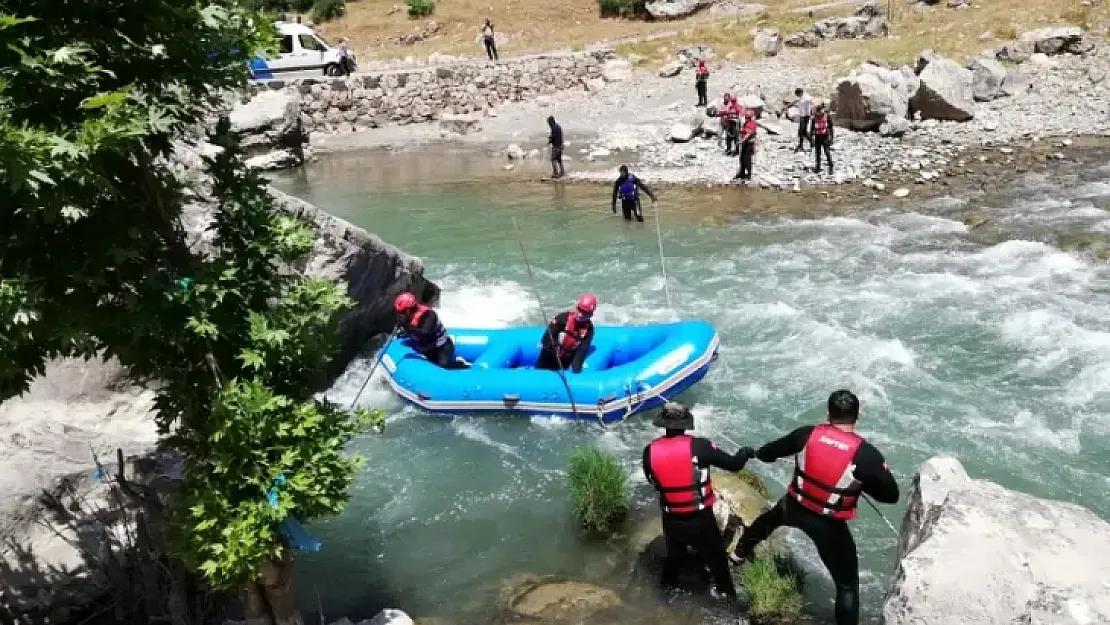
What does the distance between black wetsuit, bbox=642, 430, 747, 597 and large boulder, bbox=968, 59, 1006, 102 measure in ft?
63.8

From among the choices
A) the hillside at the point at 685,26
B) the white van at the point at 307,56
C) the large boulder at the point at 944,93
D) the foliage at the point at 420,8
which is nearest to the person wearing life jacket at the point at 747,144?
the large boulder at the point at 944,93

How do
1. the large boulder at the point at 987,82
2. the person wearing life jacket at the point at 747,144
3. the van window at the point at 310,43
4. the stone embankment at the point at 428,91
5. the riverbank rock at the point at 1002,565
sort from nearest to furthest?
the riverbank rock at the point at 1002,565, the person wearing life jacket at the point at 747,144, the large boulder at the point at 987,82, the stone embankment at the point at 428,91, the van window at the point at 310,43

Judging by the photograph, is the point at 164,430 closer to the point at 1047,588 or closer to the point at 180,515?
the point at 180,515

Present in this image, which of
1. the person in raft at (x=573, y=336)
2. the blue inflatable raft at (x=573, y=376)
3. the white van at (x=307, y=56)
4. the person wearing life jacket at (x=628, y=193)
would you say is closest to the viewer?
the blue inflatable raft at (x=573, y=376)

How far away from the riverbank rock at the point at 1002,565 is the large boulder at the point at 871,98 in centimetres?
1688

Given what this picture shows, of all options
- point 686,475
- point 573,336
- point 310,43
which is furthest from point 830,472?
point 310,43

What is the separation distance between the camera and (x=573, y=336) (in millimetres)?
9672

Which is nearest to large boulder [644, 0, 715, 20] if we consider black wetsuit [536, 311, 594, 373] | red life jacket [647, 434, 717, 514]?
black wetsuit [536, 311, 594, 373]

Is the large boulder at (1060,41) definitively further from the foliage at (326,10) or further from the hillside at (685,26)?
the foliage at (326,10)

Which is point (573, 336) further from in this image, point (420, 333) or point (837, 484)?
point (837, 484)

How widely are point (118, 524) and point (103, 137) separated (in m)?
3.48

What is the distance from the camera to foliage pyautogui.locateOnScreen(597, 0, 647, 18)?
113 feet

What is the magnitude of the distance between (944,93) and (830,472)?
721 inches

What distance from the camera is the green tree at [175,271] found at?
3635 millimetres
